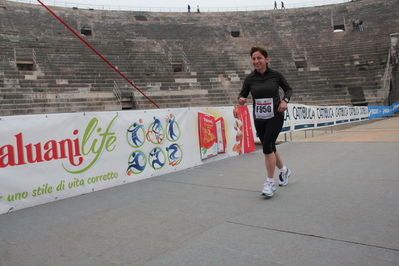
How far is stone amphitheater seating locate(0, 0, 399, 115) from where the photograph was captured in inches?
729

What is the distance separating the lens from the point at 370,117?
21.0 m

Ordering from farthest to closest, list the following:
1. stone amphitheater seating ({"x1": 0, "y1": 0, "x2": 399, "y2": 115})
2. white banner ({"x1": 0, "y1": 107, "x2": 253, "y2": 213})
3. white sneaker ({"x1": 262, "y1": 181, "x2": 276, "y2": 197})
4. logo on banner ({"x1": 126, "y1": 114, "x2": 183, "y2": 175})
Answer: stone amphitheater seating ({"x1": 0, "y1": 0, "x2": 399, "y2": 115}) < logo on banner ({"x1": 126, "y1": 114, "x2": 183, "y2": 175}) < white banner ({"x1": 0, "y1": 107, "x2": 253, "y2": 213}) < white sneaker ({"x1": 262, "y1": 181, "x2": 276, "y2": 197})

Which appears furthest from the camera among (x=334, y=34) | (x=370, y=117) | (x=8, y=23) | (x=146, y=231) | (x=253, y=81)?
(x=334, y=34)

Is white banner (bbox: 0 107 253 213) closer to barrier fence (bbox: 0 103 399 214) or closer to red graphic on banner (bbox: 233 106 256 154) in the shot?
barrier fence (bbox: 0 103 399 214)

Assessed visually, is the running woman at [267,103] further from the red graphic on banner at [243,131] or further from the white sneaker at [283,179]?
the red graphic on banner at [243,131]

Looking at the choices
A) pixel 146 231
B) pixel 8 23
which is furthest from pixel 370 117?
pixel 8 23

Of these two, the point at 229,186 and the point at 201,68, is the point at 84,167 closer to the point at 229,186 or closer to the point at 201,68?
the point at 229,186

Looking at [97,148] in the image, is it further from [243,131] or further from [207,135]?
[243,131]

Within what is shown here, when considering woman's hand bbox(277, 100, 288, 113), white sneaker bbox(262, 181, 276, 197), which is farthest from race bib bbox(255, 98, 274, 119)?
white sneaker bbox(262, 181, 276, 197)

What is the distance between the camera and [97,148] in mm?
5172

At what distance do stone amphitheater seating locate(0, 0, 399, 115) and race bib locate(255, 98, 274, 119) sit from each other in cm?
1426

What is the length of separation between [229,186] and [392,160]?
10.4ft

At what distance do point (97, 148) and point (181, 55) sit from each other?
20667mm

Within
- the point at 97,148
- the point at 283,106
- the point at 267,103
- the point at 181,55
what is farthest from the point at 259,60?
the point at 181,55
